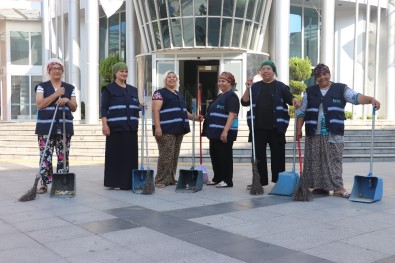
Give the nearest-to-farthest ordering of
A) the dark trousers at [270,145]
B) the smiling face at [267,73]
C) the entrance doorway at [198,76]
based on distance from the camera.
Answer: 1. the smiling face at [267,73]
2. the dark trousers at [270,145]
3. the entrance doorway at [198,76]

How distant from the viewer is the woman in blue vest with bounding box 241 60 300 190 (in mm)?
6945

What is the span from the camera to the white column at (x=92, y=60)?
67.0ft

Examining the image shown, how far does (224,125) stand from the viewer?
7301 mm

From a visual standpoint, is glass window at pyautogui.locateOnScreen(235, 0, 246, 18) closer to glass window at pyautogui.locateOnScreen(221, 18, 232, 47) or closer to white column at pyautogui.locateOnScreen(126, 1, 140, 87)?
glass window at pyautogui.locateOnScreen(221, 18, 232, 47)

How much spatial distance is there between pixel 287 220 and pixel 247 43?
55.3 ft

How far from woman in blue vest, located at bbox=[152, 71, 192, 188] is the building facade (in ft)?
43.7

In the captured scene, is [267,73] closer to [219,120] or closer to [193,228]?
[219,120]

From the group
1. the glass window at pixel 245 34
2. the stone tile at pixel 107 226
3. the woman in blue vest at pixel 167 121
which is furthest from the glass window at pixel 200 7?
the stone tile at pixel 107 226

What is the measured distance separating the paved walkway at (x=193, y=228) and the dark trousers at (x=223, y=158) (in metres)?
0.37

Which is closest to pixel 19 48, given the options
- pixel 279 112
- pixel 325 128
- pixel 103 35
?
pixel 103 35

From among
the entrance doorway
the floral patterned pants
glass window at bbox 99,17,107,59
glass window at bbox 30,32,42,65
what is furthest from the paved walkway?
glass window at bbox 30,32,42,65

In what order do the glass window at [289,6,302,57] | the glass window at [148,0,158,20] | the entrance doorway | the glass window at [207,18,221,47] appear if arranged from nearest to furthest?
the glass window at [207,18,221,47], the glass window at [148,0,158,20], the entrance doorway, the glass window at [289,6,302,57]

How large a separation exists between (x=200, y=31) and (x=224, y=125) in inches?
543

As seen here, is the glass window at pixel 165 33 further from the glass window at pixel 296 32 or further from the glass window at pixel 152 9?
the glass window at pixel 296 32
